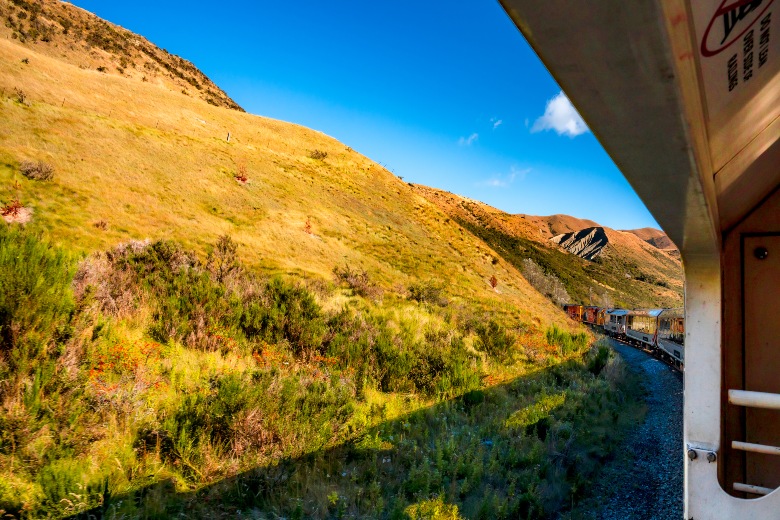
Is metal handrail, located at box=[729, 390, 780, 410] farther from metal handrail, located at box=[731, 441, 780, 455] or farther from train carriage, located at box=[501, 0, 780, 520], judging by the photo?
metal handrail, located at box=[731, 441, 780, 455]

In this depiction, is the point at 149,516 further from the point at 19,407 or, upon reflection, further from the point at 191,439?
the point at 19,407

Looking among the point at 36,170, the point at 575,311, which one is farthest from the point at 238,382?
the point at 575,311

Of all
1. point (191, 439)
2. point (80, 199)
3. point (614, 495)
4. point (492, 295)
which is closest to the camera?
point (191, 439)

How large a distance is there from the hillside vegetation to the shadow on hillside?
3cm

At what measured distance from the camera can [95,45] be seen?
180 ft

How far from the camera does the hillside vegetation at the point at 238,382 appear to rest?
4176 millimetres

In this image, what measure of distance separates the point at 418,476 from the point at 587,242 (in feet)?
417

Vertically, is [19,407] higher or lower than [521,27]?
lower

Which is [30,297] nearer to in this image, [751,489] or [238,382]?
[238,382]

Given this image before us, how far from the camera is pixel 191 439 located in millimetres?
4707

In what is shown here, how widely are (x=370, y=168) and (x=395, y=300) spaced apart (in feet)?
A: 137

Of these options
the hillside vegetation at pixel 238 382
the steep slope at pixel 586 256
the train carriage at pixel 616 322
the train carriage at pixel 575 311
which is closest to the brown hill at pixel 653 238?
the steep slope at pixel 586 256

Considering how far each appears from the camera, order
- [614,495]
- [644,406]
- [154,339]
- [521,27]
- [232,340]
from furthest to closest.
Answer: [644,406] < [232,340] < [154,339] < [614,495] < [521,27]

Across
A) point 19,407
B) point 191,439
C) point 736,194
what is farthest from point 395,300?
point 736,194
